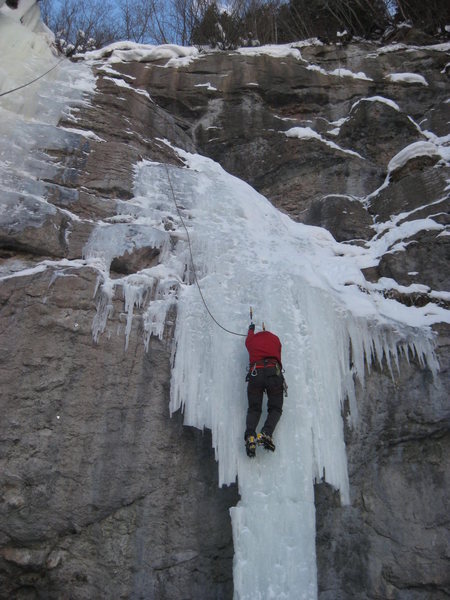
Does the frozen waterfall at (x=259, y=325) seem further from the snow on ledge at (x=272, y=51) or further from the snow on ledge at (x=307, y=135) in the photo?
the snow on ledge at (x=272, y=51)

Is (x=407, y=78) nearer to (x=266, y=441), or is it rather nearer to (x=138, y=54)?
(x=138, y=54)

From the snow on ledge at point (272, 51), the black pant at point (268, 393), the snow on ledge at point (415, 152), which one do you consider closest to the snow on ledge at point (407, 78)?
the snow on ledge at point (272, 51)

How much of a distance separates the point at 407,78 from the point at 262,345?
265 inches

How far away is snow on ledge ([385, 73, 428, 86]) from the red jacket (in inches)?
254

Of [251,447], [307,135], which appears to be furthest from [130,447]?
[307,135]

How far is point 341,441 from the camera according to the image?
4.74 m

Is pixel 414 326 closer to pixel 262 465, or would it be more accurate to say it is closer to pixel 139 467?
pixel 262 465

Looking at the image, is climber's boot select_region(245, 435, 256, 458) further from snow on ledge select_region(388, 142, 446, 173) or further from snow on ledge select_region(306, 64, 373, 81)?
snow on ledge select_region(306, 64, 373, 81)

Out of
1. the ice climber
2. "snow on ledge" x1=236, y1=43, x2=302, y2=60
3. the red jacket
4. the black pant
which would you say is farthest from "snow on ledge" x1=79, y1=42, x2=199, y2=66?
the black pant

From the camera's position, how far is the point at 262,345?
15.4 ft

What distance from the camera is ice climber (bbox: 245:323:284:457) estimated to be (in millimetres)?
4316

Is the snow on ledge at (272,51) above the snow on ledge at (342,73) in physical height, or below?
above

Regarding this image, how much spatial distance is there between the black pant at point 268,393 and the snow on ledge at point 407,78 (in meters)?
6.82

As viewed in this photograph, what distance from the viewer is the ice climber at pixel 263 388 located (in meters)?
4.32
